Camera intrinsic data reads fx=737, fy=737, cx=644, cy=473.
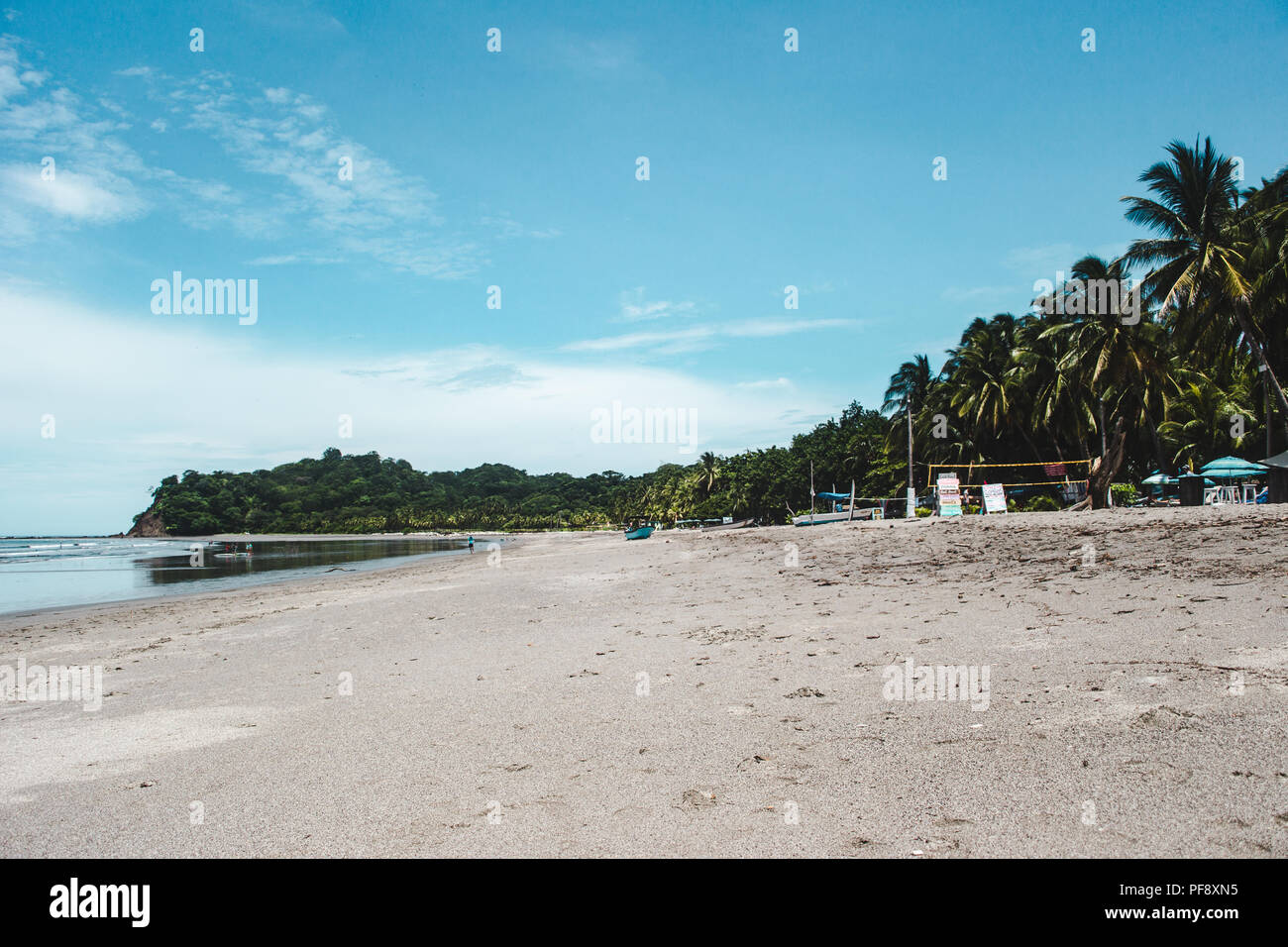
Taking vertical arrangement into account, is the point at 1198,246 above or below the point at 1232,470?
above

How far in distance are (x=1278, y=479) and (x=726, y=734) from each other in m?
26.8

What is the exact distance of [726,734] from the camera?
5.84 m

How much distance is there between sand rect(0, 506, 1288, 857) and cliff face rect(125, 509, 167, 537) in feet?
622

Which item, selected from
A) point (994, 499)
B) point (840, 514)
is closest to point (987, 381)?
point (840, 514)

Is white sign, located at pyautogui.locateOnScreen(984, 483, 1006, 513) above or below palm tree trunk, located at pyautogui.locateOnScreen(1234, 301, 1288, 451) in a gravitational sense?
below

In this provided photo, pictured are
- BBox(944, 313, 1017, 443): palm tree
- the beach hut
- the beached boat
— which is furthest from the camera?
BBox(944, 313, 1017, 443): palm tree

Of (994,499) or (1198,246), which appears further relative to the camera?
(1198,246)

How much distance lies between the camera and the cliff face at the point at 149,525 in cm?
17188

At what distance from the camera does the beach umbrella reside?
27839 mm

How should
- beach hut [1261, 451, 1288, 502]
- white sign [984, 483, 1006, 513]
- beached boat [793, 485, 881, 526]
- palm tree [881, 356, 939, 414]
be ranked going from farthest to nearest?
palm tree [881, 356, 939, 414], beached boat [793, 485, 881, 526], white sign [984, 483, 1006, 513], beach hut [1261, 451, 1288, 502]

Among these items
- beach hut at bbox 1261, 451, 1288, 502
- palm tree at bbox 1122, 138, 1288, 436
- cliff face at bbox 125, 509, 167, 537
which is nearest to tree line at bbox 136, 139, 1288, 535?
palm tree at bbox 1122, 138, 1288, 436

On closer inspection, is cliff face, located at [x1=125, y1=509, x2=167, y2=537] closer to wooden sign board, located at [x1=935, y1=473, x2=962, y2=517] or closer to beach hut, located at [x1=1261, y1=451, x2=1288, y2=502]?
wooden sign board, located at [x1=935, y1=473, x2=962, y2=517]

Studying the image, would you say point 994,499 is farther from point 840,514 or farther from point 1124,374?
point 840,514
